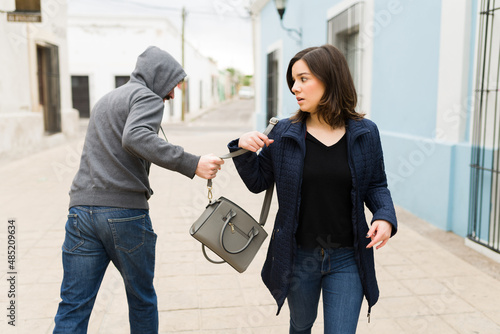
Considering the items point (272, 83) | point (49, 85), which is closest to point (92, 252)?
point (272, 83)

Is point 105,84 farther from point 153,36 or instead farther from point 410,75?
point 410,75

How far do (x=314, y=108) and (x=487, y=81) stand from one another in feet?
10.3

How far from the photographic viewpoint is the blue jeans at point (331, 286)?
2.03 m

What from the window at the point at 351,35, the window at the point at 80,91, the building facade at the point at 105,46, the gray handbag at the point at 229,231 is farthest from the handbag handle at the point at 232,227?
the window at the point at 80,91

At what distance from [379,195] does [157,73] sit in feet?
3.67

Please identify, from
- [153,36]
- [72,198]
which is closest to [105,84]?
[153,36]

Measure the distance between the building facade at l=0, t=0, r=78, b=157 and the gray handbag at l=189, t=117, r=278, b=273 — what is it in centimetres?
825

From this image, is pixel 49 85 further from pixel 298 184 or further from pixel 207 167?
pixel 298 184

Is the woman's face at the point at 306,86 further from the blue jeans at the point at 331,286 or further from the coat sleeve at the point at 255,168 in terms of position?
the blue jeans at the point at 331,286

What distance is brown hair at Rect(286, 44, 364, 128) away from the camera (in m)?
2.00

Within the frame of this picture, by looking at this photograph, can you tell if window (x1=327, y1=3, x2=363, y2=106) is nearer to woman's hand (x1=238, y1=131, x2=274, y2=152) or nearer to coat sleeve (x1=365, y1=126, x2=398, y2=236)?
coat sleeve (x1=365, y1=126, x2=398, y2=236)

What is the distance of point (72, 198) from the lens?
Result: 7.25 ft

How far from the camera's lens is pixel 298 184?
2000mm

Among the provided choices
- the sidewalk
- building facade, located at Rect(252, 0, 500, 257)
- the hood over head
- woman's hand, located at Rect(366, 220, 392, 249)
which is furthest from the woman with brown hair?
building facade, located at Rect(252, 0, 500, 257)
